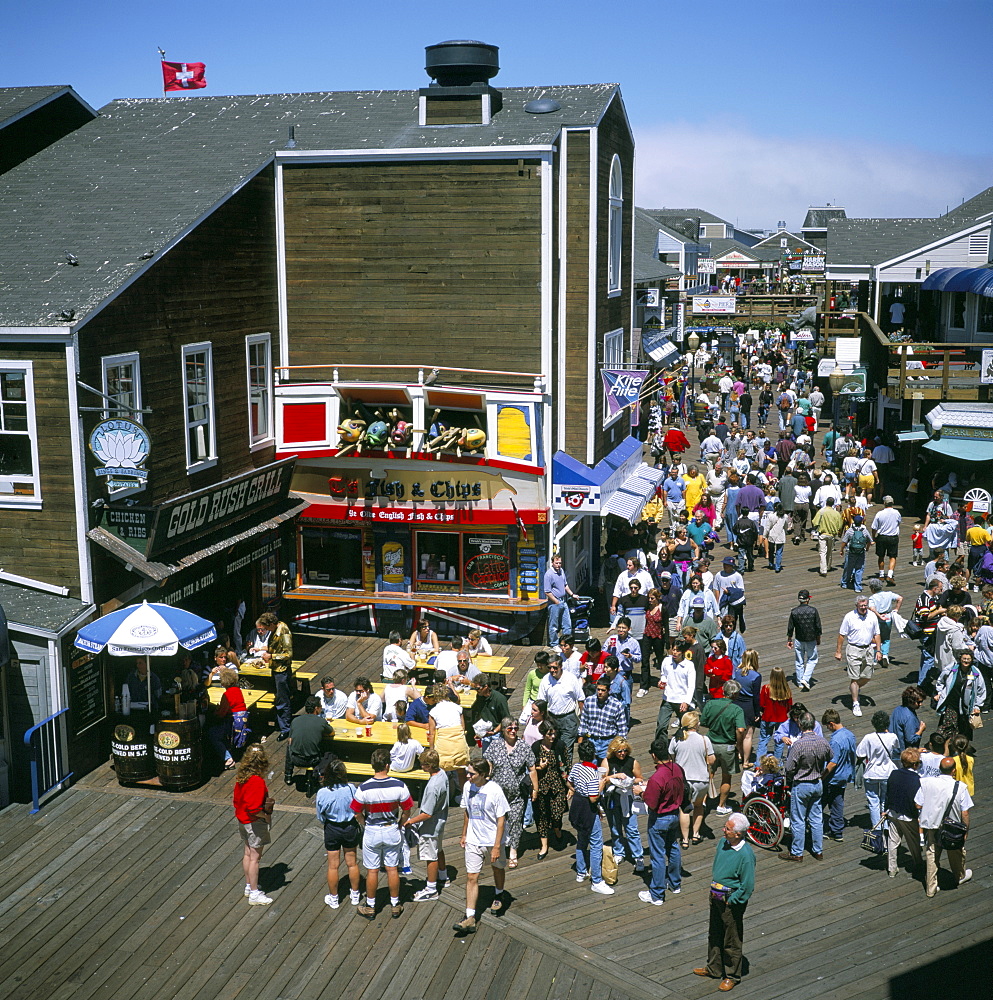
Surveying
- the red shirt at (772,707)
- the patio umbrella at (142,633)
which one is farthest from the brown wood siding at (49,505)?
the red shirt at (772,707)

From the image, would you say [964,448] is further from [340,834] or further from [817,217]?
[817,217]

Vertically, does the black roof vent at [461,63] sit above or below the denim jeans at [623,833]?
above

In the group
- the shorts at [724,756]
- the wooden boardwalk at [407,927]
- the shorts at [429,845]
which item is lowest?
the wooden boardwalk at [407,927]

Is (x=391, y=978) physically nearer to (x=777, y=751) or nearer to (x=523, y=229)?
(x=777, y=751)

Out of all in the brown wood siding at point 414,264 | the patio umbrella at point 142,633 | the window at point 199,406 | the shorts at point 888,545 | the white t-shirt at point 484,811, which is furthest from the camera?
the shorts at point 888,545

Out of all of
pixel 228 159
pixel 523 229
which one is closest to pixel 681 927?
pixel 523 229

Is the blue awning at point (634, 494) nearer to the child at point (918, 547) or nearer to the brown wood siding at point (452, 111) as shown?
the child at point (918, 547)

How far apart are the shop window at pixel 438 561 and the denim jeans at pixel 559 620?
2.09m

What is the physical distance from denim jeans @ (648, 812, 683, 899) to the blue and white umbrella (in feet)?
21.8

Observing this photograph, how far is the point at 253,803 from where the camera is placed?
11570 millimetres

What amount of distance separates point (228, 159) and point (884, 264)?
84.8 ft

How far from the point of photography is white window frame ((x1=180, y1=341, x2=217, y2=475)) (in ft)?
57.8

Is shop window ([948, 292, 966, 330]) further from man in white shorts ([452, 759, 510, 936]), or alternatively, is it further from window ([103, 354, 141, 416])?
man in white shorts ([452, 759, 510, 936])

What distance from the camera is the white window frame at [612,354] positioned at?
928 inches
